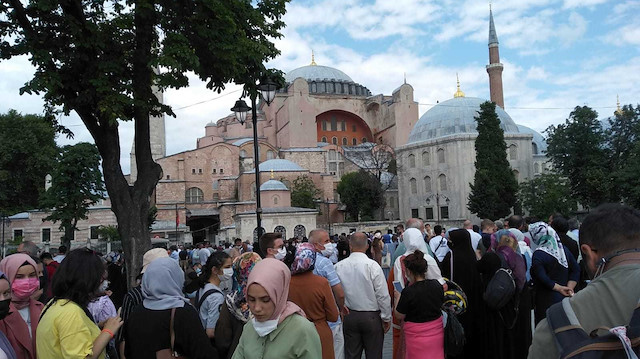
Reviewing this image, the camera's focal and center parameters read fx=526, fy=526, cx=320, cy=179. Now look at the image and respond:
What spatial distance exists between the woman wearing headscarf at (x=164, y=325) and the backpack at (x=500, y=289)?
9.92 feet

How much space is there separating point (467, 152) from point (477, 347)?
1468 inches

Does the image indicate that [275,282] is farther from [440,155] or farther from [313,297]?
[440,155]

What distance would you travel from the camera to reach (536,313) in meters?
5.84

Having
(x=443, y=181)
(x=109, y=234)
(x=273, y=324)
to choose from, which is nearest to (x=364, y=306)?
(x=273, y=324)

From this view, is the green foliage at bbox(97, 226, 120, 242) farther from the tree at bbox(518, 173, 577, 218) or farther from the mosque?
the tree at bbox(518, 173, 577, 218)

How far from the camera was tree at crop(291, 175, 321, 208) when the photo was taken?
156 feet

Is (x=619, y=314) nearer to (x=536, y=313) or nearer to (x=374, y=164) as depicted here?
(x=536, y=313)

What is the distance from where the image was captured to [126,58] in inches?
382

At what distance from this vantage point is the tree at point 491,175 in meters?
36.3

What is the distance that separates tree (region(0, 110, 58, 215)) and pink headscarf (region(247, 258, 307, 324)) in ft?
152

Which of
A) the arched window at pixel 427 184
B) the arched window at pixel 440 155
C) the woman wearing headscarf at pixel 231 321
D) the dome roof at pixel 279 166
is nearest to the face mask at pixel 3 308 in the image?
the woman wearing headscarf at pixel 231 321

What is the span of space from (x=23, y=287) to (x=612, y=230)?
3538 mm

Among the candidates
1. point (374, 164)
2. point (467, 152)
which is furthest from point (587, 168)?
point (374, 164)

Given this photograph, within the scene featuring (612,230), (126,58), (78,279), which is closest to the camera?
(612,230)
